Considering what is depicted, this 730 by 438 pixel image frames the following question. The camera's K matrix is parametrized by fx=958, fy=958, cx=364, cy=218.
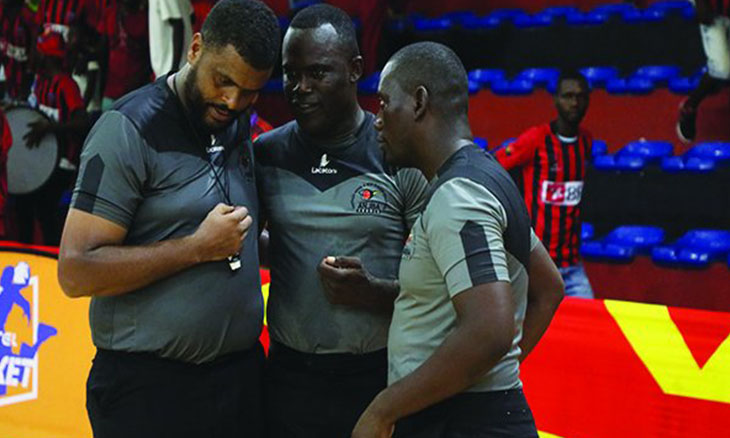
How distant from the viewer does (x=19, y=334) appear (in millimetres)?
4375

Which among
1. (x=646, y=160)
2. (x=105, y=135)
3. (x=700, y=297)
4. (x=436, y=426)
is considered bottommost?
(x=700, y=297)

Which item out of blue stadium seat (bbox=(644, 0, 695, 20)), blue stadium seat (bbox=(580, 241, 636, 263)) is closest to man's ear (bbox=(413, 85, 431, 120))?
blue stadium seat (bbox=(580, 241, 636, 263))

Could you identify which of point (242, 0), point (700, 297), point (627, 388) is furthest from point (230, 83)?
point (700, 297)

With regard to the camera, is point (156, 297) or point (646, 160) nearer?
point (156, 297)

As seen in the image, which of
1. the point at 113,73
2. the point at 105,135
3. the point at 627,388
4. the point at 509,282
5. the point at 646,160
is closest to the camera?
the point at 509,282

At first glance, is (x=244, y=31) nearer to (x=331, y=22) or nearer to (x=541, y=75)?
(x=331, y=22)

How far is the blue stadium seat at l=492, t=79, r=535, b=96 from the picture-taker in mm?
7188

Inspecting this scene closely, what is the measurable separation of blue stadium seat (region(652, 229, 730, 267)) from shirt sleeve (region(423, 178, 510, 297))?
3877 mm

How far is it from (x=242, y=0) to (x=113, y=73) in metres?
5.70

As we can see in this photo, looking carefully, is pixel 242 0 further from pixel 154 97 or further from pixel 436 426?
pixel 436 426

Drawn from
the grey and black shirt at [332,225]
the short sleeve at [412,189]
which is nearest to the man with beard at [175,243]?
the grey and black shirt at [332,225]

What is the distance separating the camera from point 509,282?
1963 millimetres

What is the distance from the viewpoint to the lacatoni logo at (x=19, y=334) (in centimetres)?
432

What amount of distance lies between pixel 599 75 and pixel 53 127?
Answer: 13.2 feet
